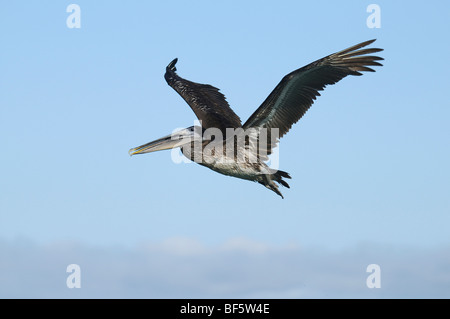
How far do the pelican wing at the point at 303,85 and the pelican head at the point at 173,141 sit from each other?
4.39 feet

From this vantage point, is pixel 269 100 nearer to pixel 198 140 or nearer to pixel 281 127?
pixel 281 127

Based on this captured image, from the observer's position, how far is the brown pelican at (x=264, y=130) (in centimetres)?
1388

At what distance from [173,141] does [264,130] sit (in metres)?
2.16

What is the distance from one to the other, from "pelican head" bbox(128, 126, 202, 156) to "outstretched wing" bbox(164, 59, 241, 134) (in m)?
0.44

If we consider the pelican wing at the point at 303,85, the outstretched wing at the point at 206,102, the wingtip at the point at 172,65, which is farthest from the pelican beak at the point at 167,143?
the wingtip at the point at 172,65

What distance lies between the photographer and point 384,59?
13852mm

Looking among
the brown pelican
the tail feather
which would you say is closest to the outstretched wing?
the brown pelican

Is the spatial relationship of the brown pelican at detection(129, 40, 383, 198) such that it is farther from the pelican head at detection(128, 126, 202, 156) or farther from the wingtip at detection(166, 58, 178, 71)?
the wingtip at detection(166, 58, 178, 71)

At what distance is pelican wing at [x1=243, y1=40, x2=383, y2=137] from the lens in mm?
13820

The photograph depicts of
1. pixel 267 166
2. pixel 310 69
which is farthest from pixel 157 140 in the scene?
pixel 310 69

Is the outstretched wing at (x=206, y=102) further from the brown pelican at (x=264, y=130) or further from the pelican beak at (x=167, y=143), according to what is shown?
the pelican beak at (x=167, y=143)

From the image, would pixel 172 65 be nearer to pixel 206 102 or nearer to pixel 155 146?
pixel 206 102

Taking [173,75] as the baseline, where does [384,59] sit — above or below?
below
